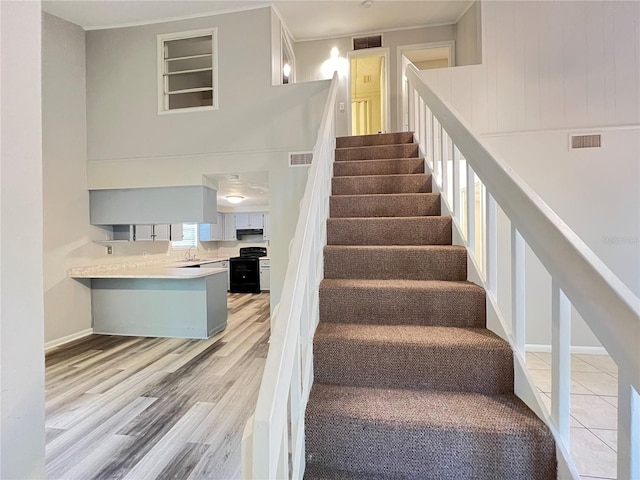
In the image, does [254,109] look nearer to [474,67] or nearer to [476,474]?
[474,67]

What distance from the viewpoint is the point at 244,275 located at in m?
7.76

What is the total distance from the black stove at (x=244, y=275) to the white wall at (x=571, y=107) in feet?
19.7

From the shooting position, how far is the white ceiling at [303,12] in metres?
3.67

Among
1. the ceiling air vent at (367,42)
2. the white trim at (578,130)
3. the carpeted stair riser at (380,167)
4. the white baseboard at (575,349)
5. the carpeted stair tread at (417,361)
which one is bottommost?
the white baseboard at (575,349)

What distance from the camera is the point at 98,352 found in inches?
139

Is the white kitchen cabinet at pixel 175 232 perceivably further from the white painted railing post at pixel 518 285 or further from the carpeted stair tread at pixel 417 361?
the white painted railing post at pixel 518 285

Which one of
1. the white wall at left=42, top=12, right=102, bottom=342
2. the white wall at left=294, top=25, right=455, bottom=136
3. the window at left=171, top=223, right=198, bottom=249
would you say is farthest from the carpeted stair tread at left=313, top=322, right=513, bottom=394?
the window at left=171, top=223, right=198, bottom=249

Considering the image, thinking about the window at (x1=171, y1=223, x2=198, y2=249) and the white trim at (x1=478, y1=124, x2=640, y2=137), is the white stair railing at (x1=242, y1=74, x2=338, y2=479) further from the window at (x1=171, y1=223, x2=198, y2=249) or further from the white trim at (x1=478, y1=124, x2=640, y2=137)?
the window at (x1=171, y1=223, x2=198, y2=249)

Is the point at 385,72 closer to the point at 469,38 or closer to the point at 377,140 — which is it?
the point at 469,38

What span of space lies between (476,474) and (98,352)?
13.5 ft

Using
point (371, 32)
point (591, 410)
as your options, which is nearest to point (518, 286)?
point (591, 410)

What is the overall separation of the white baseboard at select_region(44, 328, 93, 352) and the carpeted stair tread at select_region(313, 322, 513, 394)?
3.94m

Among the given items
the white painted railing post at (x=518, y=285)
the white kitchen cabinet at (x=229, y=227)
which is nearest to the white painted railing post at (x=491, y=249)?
the white painted railing post at (x=518, y=285)

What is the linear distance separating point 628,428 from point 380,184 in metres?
2.19
